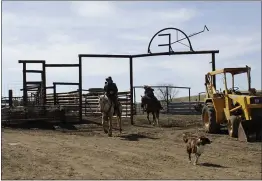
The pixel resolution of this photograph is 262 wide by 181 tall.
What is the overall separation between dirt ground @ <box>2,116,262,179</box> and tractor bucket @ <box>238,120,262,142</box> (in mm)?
416

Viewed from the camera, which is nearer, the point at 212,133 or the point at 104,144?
the point at 104,144

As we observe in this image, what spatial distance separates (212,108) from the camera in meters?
18.7

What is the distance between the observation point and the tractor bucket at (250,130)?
1577 cm

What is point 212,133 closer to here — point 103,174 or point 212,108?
point 212,108

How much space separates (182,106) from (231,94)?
17374mm

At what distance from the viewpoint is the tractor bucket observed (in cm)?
1577

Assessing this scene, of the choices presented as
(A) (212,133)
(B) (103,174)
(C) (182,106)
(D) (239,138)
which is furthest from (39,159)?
(C) (182,106)

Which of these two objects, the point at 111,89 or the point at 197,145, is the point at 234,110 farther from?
the point at 197,145

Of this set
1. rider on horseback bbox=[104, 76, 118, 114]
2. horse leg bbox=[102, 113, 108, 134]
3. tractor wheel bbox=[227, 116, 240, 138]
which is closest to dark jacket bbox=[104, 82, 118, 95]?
rider on horseback bbox=[104, 76, 118, 114]

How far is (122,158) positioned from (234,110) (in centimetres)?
621

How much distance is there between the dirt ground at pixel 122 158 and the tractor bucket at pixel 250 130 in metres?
0.42

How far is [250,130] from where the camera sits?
1597 centimetres

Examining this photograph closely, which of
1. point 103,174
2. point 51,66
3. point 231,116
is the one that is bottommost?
point 103,174

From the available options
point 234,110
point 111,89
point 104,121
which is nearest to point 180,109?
point 104,121
